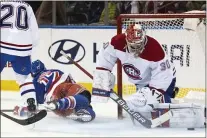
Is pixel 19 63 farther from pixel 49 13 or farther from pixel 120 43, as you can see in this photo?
pixel 49 13

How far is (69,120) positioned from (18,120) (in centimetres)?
→ 41

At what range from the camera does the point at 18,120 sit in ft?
11.4

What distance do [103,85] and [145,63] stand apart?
0.27 m

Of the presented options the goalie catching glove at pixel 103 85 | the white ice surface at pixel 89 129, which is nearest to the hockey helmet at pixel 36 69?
the white ice surface at pixel 89 129

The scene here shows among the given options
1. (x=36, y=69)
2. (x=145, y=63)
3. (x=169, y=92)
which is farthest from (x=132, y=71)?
(x=36, y=69)

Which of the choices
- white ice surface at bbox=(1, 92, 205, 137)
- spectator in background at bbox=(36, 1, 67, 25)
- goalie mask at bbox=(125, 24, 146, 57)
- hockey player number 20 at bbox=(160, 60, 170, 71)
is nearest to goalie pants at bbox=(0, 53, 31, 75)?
white ice surface at bbox=(1, 92, 205, 137)

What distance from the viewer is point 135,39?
11.8ft

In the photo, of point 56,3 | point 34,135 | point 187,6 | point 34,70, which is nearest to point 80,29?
point 56,3

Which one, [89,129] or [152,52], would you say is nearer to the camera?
[89,129]

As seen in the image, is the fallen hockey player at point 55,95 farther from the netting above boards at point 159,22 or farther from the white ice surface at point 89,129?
the netting above boards at point 159,22

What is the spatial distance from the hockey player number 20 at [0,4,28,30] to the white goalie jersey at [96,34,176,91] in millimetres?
553

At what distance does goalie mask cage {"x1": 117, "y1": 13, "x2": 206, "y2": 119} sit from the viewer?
4184mm

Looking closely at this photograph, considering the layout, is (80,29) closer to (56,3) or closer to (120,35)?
(56,3)

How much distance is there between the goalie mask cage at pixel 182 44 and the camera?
13.7ft
